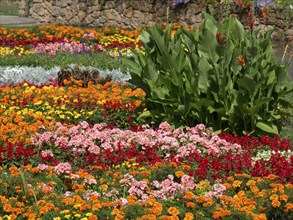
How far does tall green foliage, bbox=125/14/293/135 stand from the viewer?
27.3ft

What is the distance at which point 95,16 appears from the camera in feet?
66.6

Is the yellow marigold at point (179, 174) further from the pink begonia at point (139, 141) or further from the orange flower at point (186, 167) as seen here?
the pink begonia at point (139, 141)

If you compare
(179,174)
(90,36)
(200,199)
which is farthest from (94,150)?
(90,36)

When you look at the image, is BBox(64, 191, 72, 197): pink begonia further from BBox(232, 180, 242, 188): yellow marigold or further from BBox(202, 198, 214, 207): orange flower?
BBox(232, 180, 242, 188): yellow marigold

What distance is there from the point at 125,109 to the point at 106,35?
762 centimetres

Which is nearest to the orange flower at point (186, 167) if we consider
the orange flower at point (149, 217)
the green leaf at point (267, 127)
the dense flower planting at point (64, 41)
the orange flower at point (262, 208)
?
the orange flower at point (262, 208)

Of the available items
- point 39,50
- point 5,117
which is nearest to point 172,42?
point 5,117

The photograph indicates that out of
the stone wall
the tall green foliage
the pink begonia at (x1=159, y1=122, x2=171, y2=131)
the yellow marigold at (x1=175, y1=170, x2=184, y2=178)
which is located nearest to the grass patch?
the stone wall

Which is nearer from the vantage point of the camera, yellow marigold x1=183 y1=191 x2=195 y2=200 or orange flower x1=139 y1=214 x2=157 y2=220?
orange flower x1=139 y1=214 x2=157 y2=220

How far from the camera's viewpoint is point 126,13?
19.6 m

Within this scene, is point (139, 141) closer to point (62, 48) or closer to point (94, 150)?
point (94, 150)

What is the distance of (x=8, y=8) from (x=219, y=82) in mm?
23848

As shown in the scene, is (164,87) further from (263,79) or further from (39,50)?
(39,50)

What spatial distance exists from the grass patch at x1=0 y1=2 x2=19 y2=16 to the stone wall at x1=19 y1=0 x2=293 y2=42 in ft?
18.1
